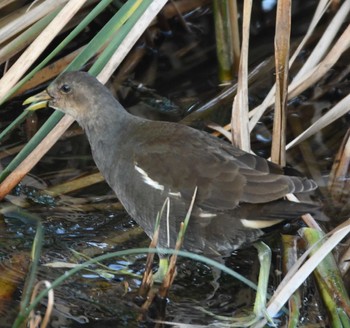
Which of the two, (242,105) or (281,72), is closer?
(281,72)

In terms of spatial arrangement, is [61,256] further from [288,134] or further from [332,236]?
[288,134]

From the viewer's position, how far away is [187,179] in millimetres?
3275

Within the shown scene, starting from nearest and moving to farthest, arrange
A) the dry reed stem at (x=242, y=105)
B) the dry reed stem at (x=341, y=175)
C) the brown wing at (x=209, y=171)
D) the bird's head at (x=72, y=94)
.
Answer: the brown wing at (x=209, y=171), the dry reed stem at (x=242, y=105), the bird's head at (x=72, y=94), the dry reed stem at (x=341, y=175)

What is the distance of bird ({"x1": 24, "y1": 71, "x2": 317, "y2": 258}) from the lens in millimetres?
3150

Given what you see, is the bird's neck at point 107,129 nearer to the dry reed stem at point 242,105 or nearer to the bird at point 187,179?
the bird at point 187,179

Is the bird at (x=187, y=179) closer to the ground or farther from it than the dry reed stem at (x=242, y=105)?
closer to the ground

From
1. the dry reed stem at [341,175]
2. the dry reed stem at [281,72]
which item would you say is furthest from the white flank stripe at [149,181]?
the dry reed stem at [341,175]

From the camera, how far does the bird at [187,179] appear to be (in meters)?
3.15

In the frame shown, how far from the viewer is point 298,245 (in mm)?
3553

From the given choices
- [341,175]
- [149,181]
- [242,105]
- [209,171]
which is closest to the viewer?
[209,171]

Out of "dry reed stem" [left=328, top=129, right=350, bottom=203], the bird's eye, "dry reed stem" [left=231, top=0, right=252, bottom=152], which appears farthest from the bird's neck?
"dry reed stem" [left=328, top=129, right=350, bottom=203]

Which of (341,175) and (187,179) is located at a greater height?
(341,175)

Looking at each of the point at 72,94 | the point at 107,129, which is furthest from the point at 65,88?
the point at 107,129

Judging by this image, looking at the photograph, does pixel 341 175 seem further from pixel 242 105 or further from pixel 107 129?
pixel 107 129
